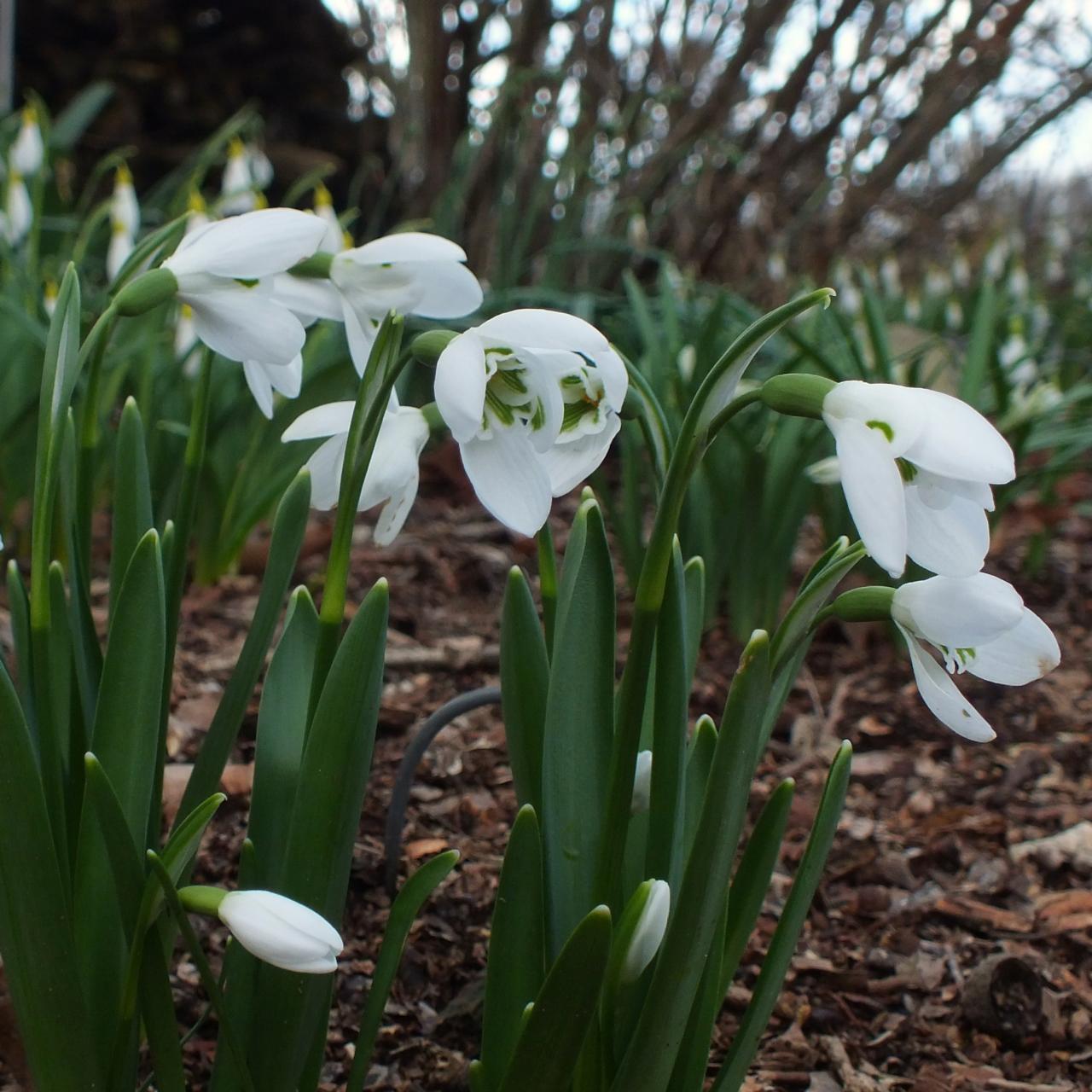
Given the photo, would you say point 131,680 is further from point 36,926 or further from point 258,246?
point 258,246

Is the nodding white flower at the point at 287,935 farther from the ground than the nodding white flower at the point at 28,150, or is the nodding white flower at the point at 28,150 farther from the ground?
the nodding white flower at the point at 28,150

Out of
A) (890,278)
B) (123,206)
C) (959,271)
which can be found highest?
(959,271)

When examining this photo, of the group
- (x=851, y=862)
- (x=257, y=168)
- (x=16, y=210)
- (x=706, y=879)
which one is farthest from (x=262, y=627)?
(x=257, y=168)

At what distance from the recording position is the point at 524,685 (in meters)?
0.97

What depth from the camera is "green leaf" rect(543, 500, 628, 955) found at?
868 millimetres

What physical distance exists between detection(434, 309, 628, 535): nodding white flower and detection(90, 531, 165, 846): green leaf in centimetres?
28

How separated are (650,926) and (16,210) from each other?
282 cm

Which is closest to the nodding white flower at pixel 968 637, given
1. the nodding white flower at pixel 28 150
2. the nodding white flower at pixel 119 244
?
the nodding white flower at pixel 119 244

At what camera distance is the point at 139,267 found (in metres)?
1.04

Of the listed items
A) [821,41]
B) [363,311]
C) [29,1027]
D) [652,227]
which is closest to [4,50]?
[652,227]

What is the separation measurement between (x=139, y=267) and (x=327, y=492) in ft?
1.04

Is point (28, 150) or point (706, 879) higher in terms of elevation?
point (28, 150)

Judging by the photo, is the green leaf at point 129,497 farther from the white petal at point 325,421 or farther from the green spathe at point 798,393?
the green spathe at point 798,393

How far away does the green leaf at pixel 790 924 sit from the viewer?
33.8 inches
